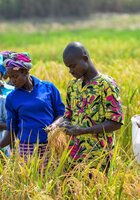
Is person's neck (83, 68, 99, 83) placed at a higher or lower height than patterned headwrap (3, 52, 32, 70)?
lower

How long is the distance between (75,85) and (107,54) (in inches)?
516

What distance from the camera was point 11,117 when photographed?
13.1 ft

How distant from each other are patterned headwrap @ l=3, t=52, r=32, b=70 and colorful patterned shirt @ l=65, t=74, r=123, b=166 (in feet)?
1.06

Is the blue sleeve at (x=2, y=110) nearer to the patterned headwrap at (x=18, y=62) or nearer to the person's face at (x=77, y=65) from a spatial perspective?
the patterned headwrap at (x=18, y=62)

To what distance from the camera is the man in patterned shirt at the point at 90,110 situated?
361 centimetres

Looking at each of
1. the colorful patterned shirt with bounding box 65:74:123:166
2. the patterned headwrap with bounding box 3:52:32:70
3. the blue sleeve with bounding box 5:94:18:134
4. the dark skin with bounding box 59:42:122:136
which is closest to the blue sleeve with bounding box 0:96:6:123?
the blue sleeve with bounding box 5:94:18:134

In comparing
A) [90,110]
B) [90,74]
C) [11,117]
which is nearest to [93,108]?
[90,110]

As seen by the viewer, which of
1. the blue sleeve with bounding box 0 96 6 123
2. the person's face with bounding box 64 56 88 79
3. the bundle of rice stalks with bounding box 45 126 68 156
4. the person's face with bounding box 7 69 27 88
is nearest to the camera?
the person's face with bounding box 64 56 88 79

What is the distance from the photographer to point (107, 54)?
16.8 meters

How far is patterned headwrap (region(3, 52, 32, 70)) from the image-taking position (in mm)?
3867

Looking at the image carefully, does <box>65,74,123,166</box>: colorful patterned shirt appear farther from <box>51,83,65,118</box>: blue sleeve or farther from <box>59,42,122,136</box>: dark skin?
<box>51,83,65,118</box>: blue sleeve

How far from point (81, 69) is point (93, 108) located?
0.24m

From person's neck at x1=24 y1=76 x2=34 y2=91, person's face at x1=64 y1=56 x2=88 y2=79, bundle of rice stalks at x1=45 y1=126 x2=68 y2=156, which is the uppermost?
person's face at x1=64 y1=56 x2=88 y2=79

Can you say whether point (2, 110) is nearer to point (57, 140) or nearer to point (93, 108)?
point (57, 140)
